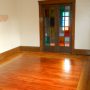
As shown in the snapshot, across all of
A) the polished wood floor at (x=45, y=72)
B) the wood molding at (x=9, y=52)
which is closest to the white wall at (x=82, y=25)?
the polished wood floor at (x=45, y=72)

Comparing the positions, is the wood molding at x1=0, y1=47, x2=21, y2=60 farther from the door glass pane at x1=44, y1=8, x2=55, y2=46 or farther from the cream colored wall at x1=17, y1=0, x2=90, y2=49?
the door glass pane at x1=44, y1=8, x2=55, y2=46

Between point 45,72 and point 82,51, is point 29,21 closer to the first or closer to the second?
point 82,51

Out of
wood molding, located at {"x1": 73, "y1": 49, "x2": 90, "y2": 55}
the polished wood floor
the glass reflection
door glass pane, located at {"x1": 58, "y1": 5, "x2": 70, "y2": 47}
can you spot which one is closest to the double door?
door glass pane, located at {"x1": 58, "y1": 5, "x2": 70, "y2": 47}

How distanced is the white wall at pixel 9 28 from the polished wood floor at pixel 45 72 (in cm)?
63

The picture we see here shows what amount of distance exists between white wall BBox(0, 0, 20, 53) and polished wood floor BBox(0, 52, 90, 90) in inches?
24.9

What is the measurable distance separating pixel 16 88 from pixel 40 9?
3946mm

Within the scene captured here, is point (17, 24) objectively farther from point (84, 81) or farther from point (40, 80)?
point (84, 81)

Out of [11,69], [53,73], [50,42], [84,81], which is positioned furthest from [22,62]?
[84,81]

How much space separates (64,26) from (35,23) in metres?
1.22

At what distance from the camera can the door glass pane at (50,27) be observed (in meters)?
6.73

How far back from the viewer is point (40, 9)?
21.9 feet

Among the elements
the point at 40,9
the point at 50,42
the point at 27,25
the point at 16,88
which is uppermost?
the point at 40,9

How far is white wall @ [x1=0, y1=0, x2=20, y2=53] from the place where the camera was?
6.03m

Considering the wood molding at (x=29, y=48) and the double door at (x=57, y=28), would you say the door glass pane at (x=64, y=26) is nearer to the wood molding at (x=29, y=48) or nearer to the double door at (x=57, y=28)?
the double door at (x=57, y=28)
